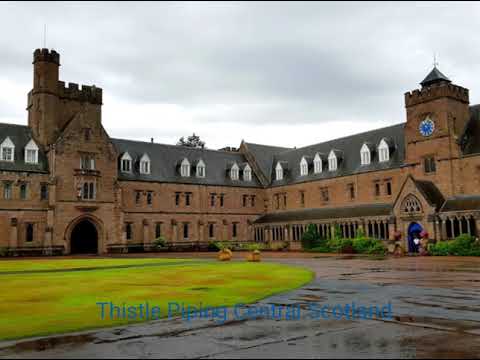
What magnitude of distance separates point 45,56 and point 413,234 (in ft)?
159

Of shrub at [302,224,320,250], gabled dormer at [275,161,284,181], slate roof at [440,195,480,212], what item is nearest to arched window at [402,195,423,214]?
slate roof at [440,195,480,212]

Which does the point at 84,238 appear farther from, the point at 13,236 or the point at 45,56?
the point at 45,56

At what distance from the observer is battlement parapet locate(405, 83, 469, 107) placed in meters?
52.1

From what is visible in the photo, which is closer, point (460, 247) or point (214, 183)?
point (460, 247)

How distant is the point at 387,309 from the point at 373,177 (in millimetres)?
46993

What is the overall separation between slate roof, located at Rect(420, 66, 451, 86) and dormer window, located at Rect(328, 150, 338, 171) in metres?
15.5

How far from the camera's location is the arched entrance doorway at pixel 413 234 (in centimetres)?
5095

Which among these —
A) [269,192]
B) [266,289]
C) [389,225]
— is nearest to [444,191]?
[389,225]

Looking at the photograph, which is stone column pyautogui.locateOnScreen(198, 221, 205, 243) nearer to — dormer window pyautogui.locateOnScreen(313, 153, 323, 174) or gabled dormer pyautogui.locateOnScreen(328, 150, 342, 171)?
dormer window pyautogui.locateOnScreen(313, 153, 323, 174)

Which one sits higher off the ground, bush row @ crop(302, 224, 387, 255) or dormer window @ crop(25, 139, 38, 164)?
dormer window @ crop(25, 139, 38, 164)

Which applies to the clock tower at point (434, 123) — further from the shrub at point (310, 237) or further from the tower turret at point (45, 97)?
the tower turret at point (45, 97)

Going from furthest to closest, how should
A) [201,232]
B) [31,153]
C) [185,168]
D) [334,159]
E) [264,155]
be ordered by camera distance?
[264,155], [185,168], [201,232], [334,159], [31,153]

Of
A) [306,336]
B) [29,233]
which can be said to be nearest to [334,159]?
[29,233]

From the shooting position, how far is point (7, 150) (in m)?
56.4
